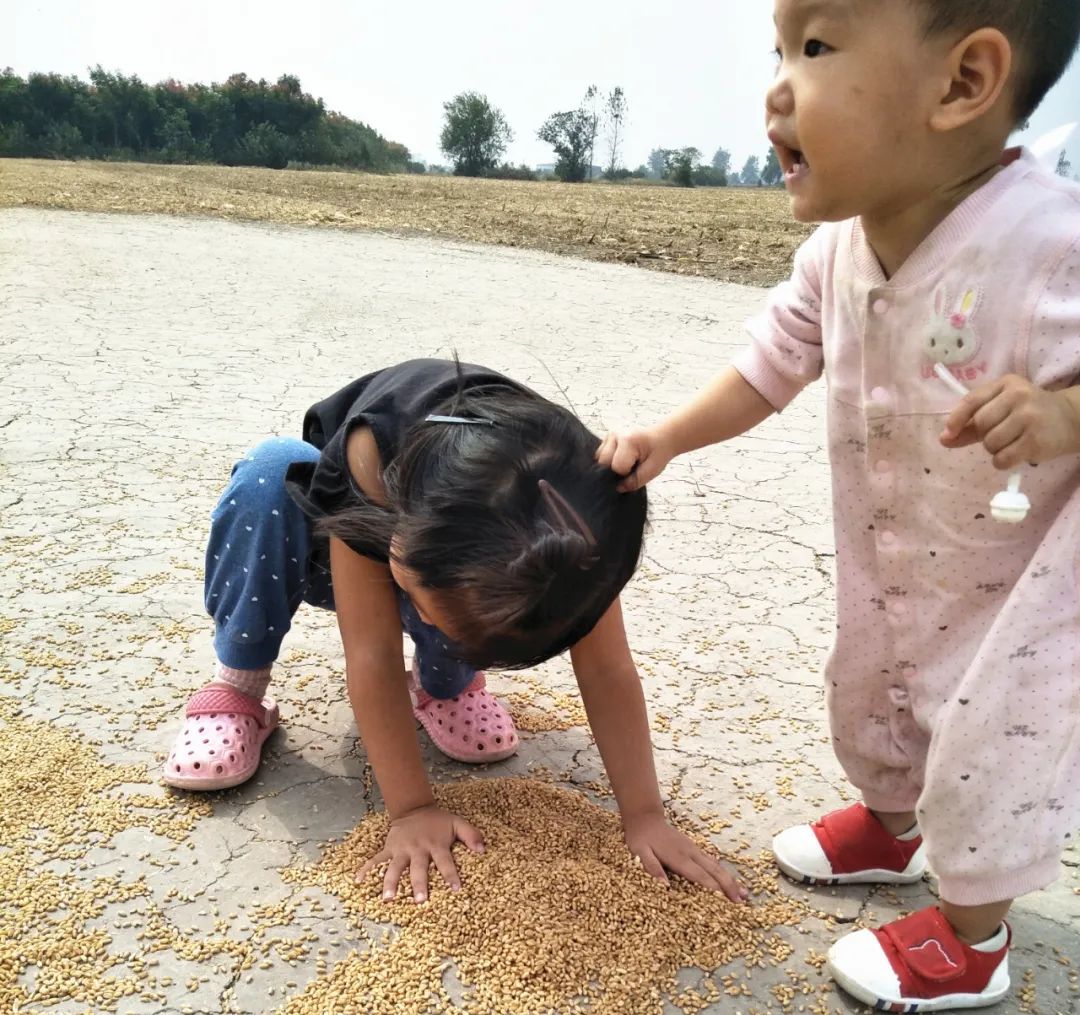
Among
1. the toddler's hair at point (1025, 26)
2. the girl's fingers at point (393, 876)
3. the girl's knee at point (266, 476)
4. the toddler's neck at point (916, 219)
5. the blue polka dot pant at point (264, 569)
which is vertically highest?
the toddler's hair at point (1025, 26)

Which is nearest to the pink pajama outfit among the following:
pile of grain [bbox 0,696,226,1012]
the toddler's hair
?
the toddler's hair

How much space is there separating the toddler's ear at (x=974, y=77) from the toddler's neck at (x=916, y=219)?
9cm

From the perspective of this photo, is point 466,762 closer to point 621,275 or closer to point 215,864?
point 215,864

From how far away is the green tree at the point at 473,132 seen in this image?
46062mm

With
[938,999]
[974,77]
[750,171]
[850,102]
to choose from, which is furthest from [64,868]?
[750,171]

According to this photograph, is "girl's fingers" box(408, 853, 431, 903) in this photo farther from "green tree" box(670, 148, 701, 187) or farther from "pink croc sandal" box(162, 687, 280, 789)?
"green tree" box(670, 148, 701, 187)

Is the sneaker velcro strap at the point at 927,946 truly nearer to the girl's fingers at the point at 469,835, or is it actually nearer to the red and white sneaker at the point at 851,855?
the red and white sneaker at the point at 851,855

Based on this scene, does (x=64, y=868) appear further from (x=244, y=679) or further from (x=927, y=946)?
(x=927, y=946)

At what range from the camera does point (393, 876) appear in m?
1.43

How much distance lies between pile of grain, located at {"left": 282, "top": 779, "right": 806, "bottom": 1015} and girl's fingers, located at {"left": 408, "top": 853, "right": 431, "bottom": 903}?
0.01 metres

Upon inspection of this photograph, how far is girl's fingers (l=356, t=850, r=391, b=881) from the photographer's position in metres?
1.46

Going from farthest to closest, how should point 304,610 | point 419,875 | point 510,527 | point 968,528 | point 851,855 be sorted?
point 304,610 < point 851,855 < point 419,875 < point 968,528 < point 510,527

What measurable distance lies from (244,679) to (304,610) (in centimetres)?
52

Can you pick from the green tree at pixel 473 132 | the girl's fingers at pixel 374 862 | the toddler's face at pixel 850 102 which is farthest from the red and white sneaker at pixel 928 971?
the green tree at pixel 473 132
